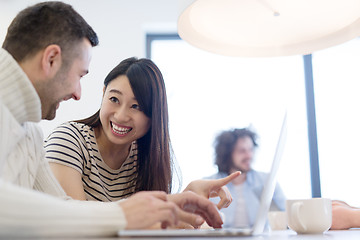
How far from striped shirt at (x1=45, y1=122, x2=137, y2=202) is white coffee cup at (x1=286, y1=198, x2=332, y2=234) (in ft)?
2.31

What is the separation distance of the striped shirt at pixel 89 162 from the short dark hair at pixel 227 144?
57.8 inches

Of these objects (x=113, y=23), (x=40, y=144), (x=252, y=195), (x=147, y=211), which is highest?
(x=113, y=23)

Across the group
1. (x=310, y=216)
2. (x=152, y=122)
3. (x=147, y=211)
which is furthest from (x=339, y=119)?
(x=147, y=211)

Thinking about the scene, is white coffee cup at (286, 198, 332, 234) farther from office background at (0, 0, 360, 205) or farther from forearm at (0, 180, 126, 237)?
office background at (0, 0, 360, 205)

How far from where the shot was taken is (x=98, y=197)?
4.65 feet

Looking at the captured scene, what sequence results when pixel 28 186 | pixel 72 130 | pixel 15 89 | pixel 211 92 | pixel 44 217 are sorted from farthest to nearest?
pixel 211 92 < pixel 72 130 < pixel 28 186 < pixel 15 89 < pixel 44 217

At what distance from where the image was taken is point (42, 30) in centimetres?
99

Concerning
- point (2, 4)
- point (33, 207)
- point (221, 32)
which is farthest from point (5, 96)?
point (2, 4)

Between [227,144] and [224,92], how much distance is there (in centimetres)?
50

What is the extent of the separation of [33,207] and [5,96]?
1.26ft

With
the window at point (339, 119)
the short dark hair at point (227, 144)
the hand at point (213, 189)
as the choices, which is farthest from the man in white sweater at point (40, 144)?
the window at point (339, 119)

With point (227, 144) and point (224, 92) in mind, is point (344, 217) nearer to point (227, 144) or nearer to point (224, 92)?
point (227, 144)

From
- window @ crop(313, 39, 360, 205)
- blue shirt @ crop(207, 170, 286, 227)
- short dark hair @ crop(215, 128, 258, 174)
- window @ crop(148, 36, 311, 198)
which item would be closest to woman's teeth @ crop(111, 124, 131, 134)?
blue shirt @ crop(207, 170, 286, 227)

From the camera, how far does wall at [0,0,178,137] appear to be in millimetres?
3160
